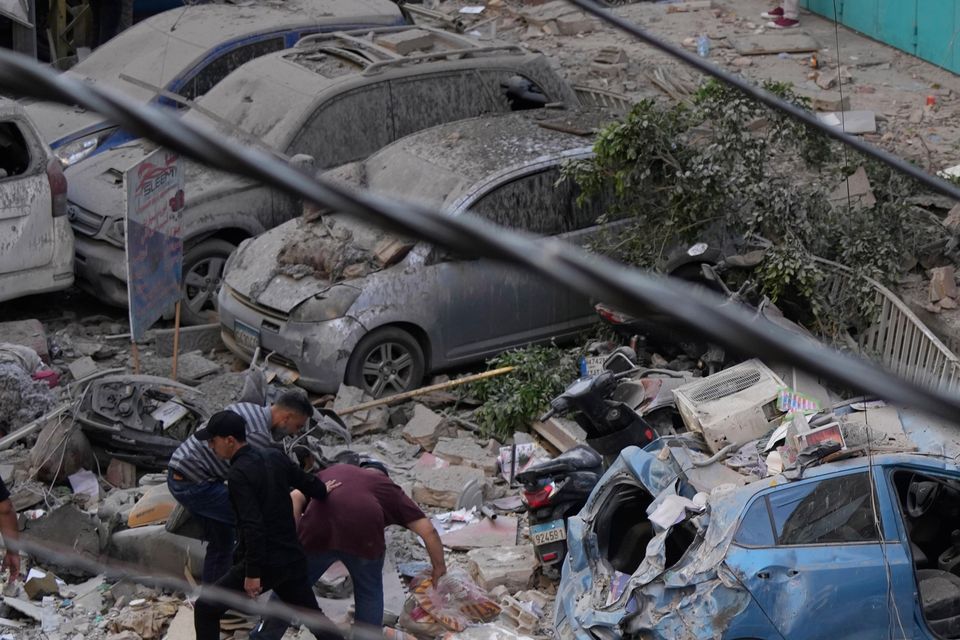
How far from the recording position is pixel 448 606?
691 centimetres

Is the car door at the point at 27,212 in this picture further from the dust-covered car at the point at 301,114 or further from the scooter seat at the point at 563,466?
the scooter seat at the point at 563,466

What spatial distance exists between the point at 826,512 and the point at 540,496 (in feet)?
5.71

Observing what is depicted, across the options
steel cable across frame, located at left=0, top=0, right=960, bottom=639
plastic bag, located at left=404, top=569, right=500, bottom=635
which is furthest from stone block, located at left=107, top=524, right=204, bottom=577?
steel cable across frame, located at left=0, top=0, right=960, bottom=639

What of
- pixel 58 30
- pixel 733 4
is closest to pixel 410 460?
pixel 58 30

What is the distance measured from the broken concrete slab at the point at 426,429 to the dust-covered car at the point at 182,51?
4.36m

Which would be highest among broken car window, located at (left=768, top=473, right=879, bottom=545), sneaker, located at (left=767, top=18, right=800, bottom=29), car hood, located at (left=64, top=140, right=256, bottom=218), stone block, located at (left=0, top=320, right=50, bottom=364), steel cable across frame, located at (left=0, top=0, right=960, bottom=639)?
steel cable across frame, located at (left=0, top=0, right=960, bottom=639)

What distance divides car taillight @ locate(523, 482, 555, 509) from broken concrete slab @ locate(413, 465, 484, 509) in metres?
0.85

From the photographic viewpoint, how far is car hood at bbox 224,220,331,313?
923 centimetres

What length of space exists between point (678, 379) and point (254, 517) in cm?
346

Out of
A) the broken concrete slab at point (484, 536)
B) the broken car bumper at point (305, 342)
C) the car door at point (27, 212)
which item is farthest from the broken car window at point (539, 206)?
the car door at point (27, 212)

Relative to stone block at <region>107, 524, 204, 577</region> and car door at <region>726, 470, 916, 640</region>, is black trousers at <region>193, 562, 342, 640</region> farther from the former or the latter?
car door at <region>726, 470, 916, 640</region>

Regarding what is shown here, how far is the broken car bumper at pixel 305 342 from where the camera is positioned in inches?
355

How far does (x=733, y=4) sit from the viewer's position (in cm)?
1881

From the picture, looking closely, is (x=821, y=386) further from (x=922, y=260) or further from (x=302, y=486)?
(x=302, y=486)
